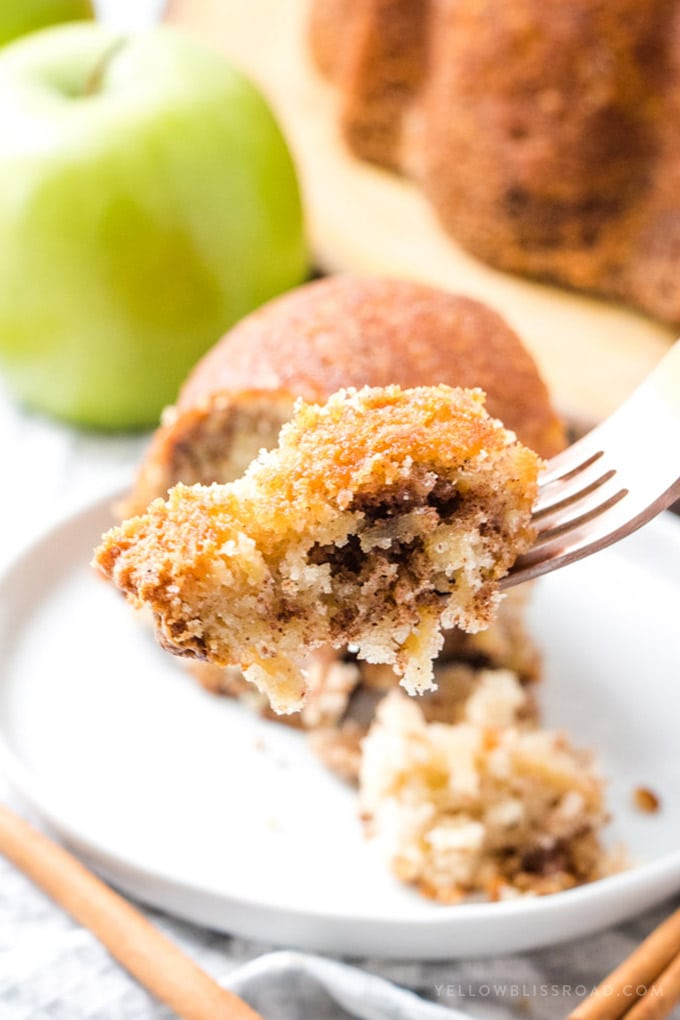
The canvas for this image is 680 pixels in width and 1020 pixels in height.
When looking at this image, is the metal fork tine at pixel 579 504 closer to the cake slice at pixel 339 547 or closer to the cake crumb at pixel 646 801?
the cake slice at pixel 339 547

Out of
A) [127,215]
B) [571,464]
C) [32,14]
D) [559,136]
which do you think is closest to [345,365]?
[571,464]

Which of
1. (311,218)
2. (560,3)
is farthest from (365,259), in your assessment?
(560,3)

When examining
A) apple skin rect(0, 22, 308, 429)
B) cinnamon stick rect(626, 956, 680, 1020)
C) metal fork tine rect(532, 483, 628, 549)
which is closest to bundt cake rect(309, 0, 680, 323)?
apple skin rect(0, 22, 308, 429)

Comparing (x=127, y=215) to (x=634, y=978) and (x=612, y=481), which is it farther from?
(x=634, y=978)

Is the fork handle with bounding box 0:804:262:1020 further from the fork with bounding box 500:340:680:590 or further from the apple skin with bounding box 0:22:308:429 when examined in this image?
the apple skin with bounding box 0:22:308:429

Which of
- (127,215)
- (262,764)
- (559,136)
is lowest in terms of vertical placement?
(262,764)
